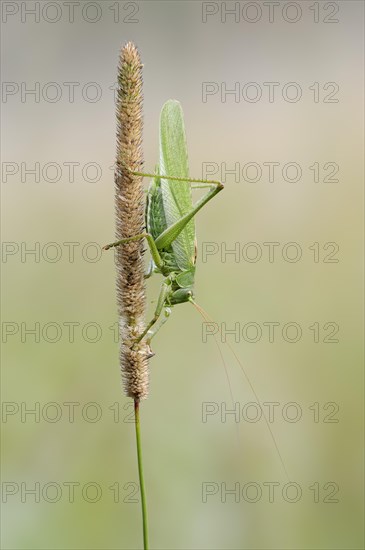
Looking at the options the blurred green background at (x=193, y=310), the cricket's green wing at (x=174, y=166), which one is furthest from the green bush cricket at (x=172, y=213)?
the blurred green background at (x=193, y=310)

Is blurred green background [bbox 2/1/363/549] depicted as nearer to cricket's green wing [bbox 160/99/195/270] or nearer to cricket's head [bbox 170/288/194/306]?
cricket's head [bbox 170/288/194/306]

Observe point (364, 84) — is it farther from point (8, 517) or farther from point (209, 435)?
point (8, 517)

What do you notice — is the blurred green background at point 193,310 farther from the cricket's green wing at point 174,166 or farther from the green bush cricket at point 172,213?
the cricket's green wing at point 174,166

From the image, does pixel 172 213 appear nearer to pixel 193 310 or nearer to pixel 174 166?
pixel 174 166

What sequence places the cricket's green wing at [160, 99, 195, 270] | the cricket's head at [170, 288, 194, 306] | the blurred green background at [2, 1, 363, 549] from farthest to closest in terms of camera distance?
1. the blurred green background at [2, 1, 363, 549]
2. the cricket's head at [170, 288, 194, 306]
3. the cricket's green wing at [160, 99, 195, 270]

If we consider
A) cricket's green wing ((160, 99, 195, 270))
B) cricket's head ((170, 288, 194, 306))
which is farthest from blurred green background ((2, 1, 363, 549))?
cricket's green wing ((160, 99, 195, 270))

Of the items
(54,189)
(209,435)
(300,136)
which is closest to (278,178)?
(300,136)
